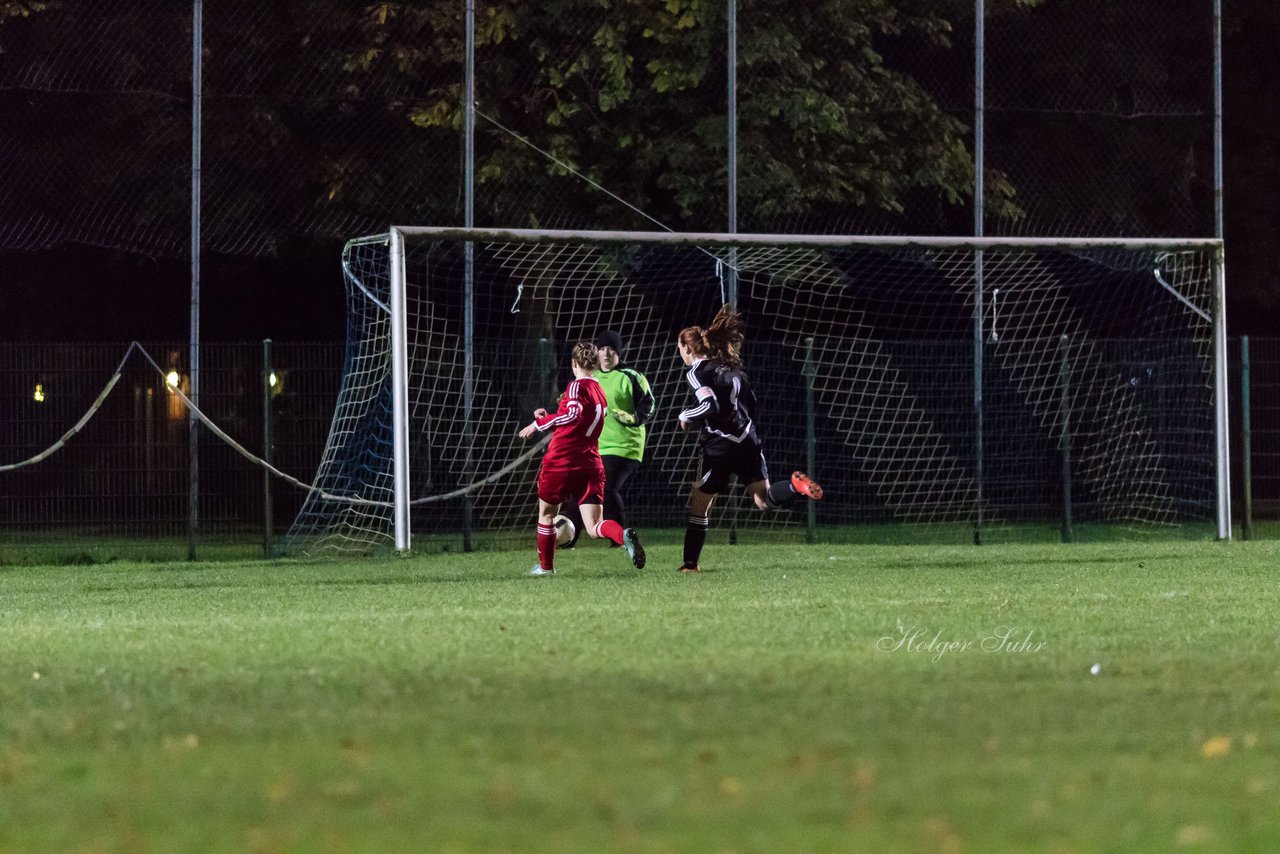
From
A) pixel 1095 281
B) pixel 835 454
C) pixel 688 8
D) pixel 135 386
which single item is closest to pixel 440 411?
pixel 135 386

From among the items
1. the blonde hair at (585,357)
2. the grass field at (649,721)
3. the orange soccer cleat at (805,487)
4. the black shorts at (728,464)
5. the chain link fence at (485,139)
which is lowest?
the grass field at (649,721)

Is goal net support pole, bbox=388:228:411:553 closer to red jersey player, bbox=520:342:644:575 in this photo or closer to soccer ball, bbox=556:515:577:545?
soccer ball, bbox=556:515:577:545

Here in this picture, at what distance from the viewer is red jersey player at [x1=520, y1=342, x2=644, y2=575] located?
47.6 ft

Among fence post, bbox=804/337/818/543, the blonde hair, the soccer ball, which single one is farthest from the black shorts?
fence post, bbox=804/337/818/543

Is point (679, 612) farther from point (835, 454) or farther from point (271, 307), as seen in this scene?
point (271, 307)

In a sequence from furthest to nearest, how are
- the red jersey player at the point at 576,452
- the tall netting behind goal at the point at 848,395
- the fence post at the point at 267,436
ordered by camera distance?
the tall netting behind goal at the point at 848,395
the fence post at the point at 267,436
the red jersey player at the point at 576,452

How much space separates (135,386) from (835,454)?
6.96m

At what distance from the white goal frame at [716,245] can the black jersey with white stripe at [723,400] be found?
2.72 meters

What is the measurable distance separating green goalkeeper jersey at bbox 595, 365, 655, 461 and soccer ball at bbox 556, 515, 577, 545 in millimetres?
781

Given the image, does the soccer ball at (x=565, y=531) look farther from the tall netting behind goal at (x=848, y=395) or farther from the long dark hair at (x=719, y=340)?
the tall netting behind goal at (x=848, y=395)

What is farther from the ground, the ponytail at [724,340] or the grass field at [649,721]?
the ponytail at [724,340]

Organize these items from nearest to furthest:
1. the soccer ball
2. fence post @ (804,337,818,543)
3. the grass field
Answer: the grass field
the soccer ball
fence post @ (804,337,818,543)

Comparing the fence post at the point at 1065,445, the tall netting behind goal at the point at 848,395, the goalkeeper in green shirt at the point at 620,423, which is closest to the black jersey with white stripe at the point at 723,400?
the goalkeeper in green shirt at the point at 620,423

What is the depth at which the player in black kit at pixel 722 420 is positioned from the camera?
14711 mm
